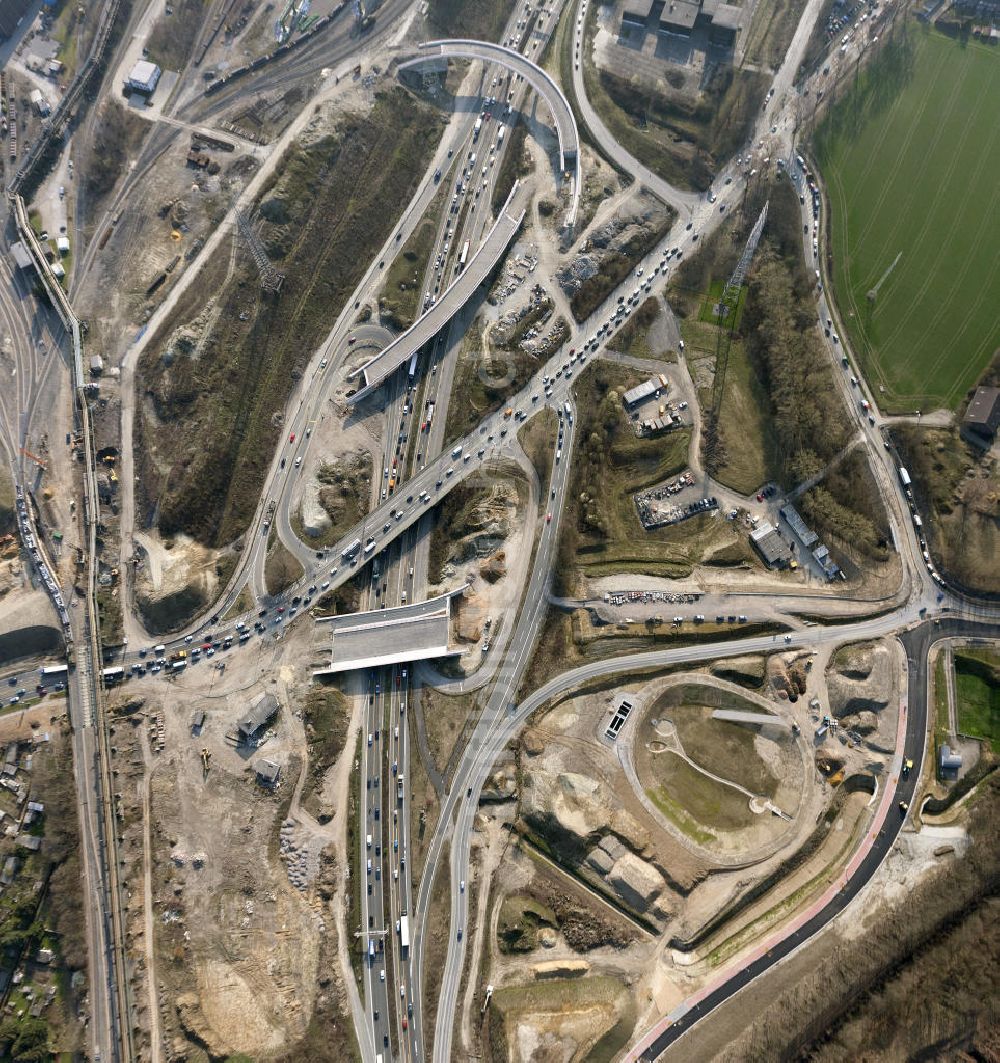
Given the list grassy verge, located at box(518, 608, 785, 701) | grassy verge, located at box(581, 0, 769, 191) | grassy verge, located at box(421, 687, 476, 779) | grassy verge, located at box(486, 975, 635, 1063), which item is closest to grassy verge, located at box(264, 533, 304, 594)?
grassy verge, located at box(421, 687, 476, 779)

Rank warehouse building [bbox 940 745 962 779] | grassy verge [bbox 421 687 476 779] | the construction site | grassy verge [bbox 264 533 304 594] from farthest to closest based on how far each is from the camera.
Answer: grassy verge [bbox 264 533 304 594]
grassy verge [bbox 421 687 476 779]
warehouse building [bbox 940 745 962 779]
the construction site

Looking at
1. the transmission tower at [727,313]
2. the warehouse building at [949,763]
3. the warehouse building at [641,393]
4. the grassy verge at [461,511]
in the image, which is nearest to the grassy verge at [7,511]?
the grassy verge at [461,511]

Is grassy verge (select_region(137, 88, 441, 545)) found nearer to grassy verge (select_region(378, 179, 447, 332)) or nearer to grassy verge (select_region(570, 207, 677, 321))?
grassy verge (select_region(378, 179, 447, 332))

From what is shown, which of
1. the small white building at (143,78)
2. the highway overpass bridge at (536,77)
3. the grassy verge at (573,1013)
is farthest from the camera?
the highway overpass bridge at (536,77)

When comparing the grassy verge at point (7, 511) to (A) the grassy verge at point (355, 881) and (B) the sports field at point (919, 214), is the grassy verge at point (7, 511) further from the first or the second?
(B) the sports field at point (919, 214)

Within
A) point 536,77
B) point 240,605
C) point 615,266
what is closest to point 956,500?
point 615,266

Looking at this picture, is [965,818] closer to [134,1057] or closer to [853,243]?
[853,243]

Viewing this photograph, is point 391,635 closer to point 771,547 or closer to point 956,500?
point 771,547
